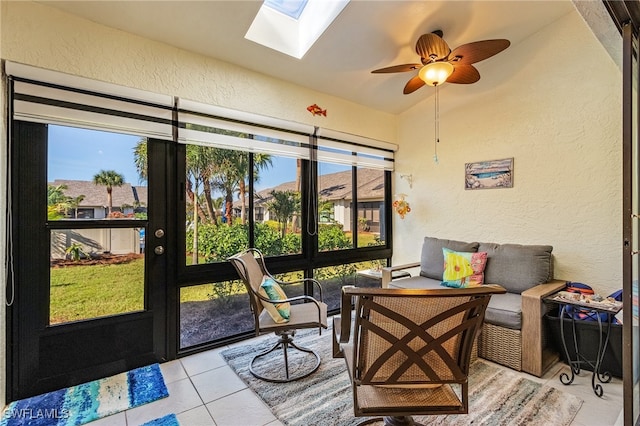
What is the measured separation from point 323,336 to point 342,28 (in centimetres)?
295

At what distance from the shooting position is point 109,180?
231 centimetres

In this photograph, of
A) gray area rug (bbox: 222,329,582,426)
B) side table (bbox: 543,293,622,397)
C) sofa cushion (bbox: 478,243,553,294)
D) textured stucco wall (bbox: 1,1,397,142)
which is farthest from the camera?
sofa cushion (bbox: 478,243,553,294)

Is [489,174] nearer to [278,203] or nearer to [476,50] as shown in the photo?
[476,50]

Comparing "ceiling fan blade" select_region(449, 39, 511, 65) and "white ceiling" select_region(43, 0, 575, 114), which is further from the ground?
"white ceiling" select_region(43, 0, 575, 114)

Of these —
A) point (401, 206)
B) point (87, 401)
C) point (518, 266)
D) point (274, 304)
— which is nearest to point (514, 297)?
point (518, 266)

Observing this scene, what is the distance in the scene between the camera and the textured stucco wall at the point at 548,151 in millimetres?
2594

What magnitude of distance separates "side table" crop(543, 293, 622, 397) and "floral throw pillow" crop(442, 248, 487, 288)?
2.14ft

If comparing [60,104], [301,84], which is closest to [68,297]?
[60,104]

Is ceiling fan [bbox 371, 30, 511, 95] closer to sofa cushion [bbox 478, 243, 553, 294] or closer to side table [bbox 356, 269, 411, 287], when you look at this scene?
sofa cushion [bbox 478, 243, 553, 294]

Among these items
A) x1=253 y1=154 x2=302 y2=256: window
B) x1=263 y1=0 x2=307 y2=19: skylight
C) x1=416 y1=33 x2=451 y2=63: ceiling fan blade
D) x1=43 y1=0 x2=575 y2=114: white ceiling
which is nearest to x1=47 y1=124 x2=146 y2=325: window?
x1=43 y1=0 x2=575 y2=114: white ceiling

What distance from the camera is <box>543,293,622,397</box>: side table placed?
81.3 inches

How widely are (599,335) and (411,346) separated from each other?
201 centimetres

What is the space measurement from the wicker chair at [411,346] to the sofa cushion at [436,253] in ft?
6.82

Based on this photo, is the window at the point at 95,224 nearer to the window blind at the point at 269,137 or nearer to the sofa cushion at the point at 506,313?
the window blind at the point at 269,137
